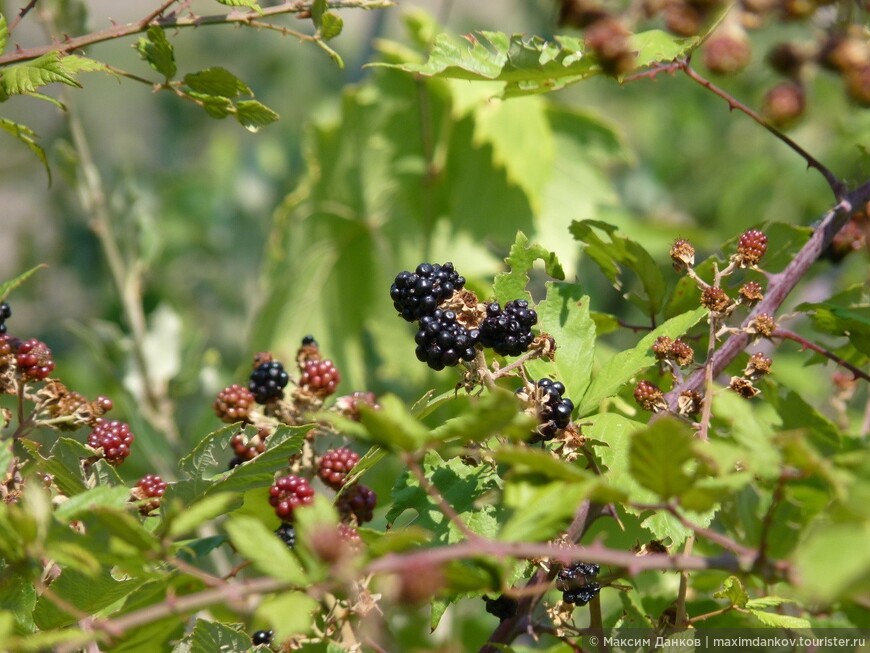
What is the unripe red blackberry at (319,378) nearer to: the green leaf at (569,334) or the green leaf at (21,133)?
the green leaf at (569,334)

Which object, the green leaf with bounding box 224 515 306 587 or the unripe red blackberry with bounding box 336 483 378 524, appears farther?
the unripe red blackberry with bounding box 336 483 378 524

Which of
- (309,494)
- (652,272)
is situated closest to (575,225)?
(652,272)

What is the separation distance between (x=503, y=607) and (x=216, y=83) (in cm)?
61

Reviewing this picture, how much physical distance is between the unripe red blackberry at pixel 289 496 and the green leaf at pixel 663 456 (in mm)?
390

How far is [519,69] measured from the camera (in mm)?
1077

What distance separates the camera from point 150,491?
0.97 m

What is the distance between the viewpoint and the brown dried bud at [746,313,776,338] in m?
0.97

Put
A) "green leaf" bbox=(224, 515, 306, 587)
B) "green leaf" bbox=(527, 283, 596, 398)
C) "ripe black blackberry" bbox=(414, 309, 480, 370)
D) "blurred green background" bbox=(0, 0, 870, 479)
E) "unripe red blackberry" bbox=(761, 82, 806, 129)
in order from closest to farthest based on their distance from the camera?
"green leaf" bbox=(224, 515, 306, 587), "ripe black blackberry" bbox=(414, 309, 480, 370), "green leaf" bbox=(527, 283, 596, 398), "unripe red blackberry" bbox=(761, 82, 806, 129), "blurred green background" bbox=(0, 0, 870, 479)

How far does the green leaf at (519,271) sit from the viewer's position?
3.34ft

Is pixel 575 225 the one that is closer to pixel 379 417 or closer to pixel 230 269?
pixel 379 417

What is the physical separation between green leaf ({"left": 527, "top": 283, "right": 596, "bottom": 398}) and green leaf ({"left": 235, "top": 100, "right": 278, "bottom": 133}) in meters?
0.34

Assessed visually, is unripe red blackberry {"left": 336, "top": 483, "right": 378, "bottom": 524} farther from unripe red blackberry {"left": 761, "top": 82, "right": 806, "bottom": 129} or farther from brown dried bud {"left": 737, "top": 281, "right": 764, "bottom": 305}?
unripe red blackberry {"left": 761, "top": 82, "right": 806, "bottom": 129}

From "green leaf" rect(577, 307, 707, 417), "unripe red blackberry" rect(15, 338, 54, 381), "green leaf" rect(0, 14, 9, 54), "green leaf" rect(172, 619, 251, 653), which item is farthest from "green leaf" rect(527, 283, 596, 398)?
"green leaf" rect(0, 14, 9, 54)

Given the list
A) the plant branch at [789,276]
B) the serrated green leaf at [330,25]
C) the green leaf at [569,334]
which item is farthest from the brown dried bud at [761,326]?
the serrated green leaf at [330,25]
